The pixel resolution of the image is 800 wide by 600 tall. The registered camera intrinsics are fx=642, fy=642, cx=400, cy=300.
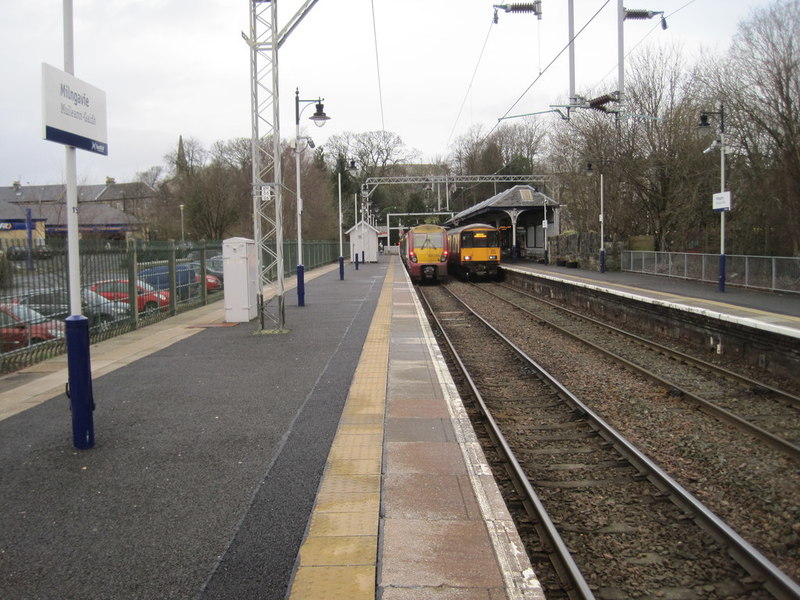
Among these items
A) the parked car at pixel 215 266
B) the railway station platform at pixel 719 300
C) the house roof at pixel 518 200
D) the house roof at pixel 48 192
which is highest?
the house roof at pixel 48 192

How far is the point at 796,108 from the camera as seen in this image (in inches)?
840

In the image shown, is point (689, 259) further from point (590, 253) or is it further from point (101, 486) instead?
point (101, 486)

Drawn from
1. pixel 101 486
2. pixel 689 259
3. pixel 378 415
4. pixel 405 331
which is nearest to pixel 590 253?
pixel 689 259

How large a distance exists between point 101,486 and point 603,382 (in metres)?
7.74

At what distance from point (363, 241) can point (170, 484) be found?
51242mm

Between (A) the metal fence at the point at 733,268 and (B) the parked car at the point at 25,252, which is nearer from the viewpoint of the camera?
(B) the parked car at the point at 25,252

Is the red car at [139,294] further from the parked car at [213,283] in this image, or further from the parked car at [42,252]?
the parked car at [213,283]

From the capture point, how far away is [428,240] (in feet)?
112

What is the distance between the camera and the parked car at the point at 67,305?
407 inches

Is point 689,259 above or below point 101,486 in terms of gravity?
above

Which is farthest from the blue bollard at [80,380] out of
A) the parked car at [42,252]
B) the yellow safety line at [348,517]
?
the parked car at [42,252]

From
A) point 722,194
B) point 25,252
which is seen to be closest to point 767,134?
point 722,194

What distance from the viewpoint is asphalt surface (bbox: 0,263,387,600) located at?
3609 mm

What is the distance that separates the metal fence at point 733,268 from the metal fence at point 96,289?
17647 millimetres
